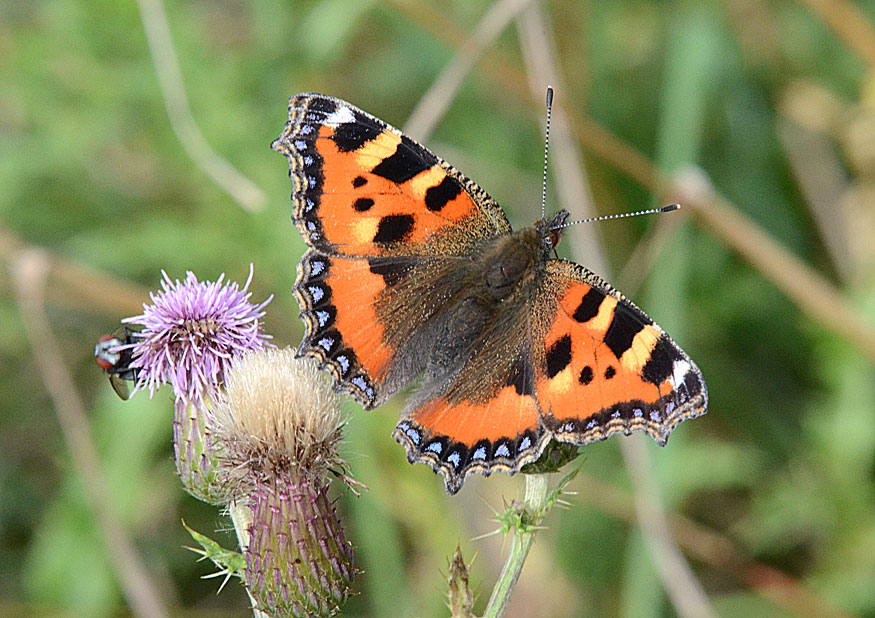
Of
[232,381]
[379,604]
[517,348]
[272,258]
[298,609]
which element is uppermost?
A: [272,258]

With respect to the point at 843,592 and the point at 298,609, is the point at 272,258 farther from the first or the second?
the point at 843,592

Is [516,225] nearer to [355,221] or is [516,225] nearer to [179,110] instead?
[179,110]

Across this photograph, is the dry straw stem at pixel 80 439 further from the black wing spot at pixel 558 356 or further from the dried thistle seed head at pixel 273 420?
the black wing spot at pixel 558 356

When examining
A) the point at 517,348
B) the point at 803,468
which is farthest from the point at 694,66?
the point at 517,348

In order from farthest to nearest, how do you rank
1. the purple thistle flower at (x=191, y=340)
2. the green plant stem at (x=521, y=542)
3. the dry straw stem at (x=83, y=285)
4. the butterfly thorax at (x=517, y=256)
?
the dry straw stem at (x=83, y=285) → the butterfly thorax at (x=517, y=256) → the purple thistle flower at (x=191, y=340) → the green plant stem at (x=521, y=542)

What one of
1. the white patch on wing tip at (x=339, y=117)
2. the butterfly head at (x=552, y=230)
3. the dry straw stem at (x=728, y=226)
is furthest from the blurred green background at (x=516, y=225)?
the white patch on wing tip at (x=339, y=117)

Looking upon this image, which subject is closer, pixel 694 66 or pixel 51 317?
pixel 694 66
